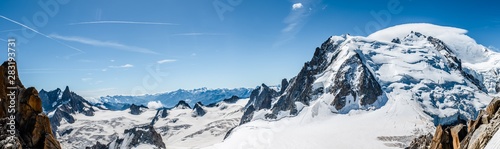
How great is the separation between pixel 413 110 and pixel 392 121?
2010 cm

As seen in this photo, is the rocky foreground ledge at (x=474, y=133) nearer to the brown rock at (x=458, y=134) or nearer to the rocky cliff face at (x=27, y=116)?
the brown rock at (x=458, y=134)

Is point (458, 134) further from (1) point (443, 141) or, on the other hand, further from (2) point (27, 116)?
(2) point (27, 116)

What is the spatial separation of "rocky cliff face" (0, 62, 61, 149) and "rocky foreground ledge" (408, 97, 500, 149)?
3455 cm

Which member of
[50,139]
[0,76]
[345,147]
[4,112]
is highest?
[0,76]

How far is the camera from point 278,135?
171m

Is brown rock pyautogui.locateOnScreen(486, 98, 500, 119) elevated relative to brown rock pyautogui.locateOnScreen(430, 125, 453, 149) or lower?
elevated

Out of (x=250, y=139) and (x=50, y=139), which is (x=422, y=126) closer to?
(x=250, y=139)

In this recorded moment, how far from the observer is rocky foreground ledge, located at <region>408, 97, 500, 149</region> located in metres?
25.9

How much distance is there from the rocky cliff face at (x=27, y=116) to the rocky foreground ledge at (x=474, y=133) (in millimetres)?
34548

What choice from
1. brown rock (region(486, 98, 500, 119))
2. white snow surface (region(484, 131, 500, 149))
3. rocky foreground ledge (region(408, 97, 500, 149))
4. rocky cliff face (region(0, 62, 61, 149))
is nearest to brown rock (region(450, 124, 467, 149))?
rocky foreground ledge (region(408, 97, 500, 149))

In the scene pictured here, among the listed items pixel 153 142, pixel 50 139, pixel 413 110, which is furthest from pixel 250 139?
pixel 50 139

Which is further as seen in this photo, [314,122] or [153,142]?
[314,122]

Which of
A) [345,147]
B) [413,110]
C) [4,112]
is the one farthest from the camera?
[413,110]

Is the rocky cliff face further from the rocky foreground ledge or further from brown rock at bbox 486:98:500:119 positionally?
brown rock at bbox 486:98:500:119
